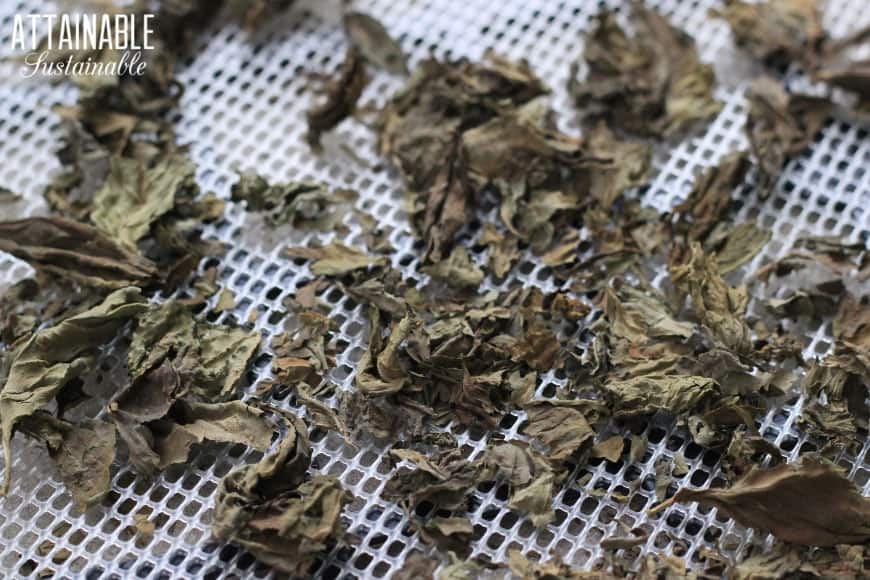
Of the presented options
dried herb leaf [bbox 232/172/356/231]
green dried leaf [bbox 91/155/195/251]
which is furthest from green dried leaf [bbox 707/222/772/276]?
green dried leaf [bbox 91/155/195/251]

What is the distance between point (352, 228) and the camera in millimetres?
1017

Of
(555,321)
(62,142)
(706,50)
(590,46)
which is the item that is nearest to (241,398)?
(555,321)

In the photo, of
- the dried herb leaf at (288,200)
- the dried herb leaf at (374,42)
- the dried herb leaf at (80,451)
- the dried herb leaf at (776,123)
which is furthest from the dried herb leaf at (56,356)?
the dried herb leaf at (776,123)

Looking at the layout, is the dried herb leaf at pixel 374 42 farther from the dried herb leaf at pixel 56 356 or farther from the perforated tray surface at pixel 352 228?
the dried herb leaf at pixel 56 356

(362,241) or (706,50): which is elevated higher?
(706,50)

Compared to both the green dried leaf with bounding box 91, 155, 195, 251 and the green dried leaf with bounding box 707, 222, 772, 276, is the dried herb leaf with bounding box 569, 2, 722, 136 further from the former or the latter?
the green dried leaf with bounding box 91, 155, 195, 251

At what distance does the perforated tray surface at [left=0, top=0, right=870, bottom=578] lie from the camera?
0.80 metres

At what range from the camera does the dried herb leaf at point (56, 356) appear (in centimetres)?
84

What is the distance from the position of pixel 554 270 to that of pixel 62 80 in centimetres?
64

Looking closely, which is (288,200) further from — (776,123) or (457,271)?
(776,123)

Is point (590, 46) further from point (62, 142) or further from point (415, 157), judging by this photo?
point (62, 142)

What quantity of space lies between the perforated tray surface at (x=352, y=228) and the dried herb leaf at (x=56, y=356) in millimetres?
29

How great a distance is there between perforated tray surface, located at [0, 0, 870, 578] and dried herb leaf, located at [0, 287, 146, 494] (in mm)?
29

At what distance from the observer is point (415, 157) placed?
3.41 feet
